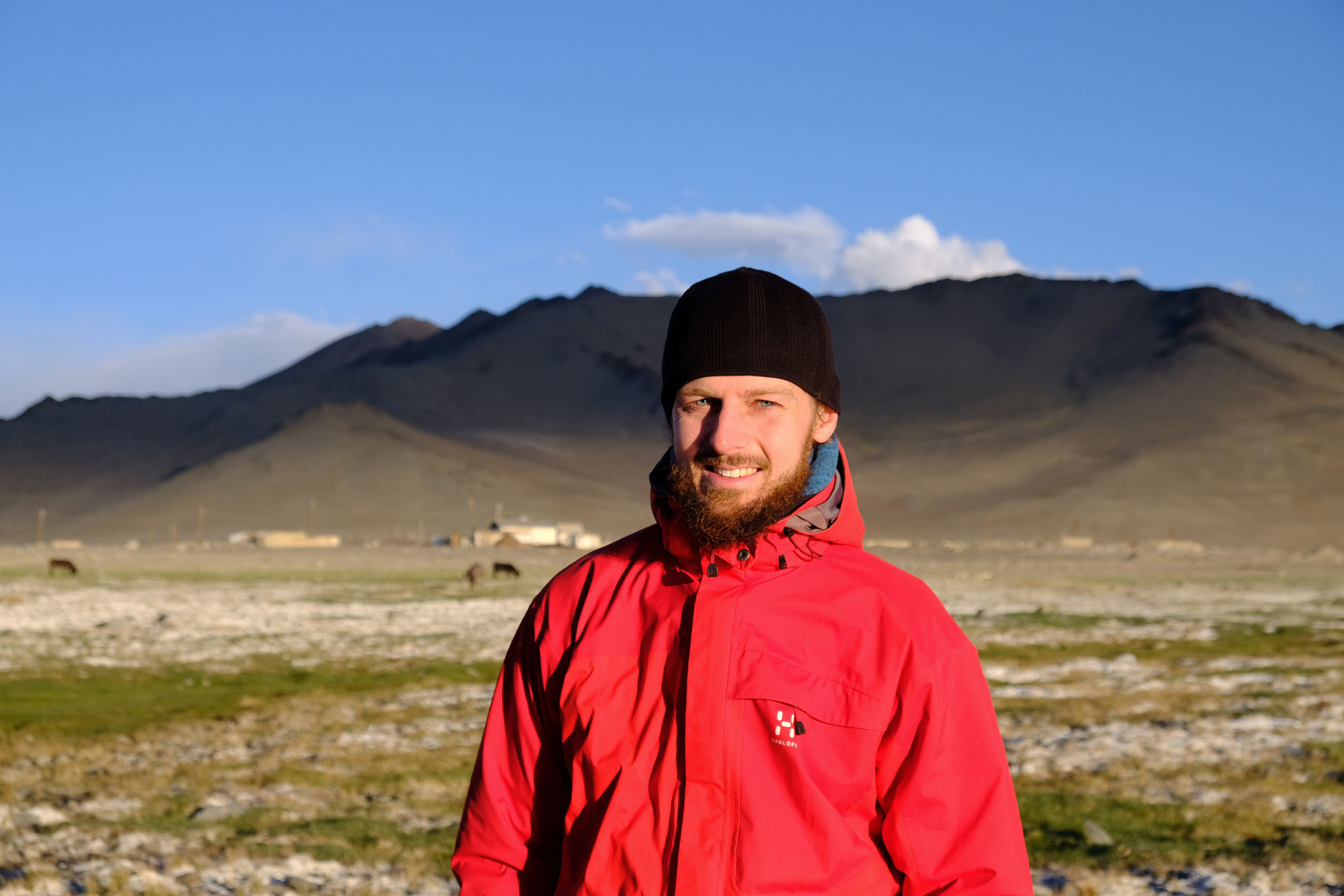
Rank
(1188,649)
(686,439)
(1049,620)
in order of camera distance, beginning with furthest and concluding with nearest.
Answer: (1049,620) < (1188,649) < (686,439)

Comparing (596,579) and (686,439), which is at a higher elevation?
(686,439)

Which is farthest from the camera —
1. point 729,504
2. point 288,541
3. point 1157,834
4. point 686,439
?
point 288,541

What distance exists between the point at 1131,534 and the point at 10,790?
7408 cm

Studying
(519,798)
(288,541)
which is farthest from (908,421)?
(519,798)

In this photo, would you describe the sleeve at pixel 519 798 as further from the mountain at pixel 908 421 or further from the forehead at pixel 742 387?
the mountain at pixel 908 421

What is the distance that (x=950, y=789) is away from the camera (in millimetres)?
2176

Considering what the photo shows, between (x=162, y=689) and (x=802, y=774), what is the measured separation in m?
12.3

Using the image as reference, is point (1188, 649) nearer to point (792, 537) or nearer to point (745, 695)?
point (792, 537)

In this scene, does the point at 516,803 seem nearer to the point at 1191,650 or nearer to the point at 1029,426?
the point at 1191,650

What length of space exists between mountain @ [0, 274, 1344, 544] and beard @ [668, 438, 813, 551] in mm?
73219

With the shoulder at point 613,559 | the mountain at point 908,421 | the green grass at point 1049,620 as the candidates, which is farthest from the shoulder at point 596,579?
the mountain at point 908,421

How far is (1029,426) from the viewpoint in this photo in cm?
11212

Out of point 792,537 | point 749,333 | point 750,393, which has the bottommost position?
point 792,537

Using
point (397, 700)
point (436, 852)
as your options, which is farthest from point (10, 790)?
point (397, 700)
